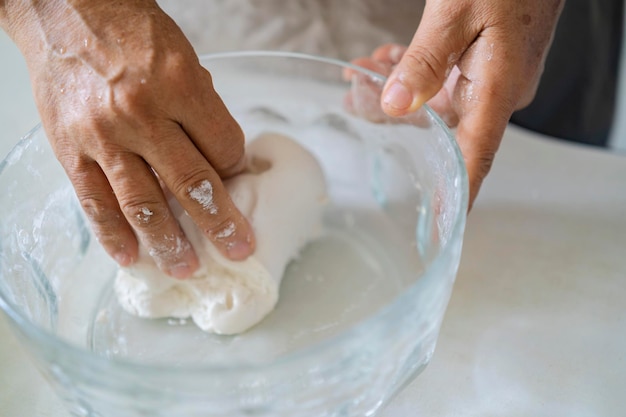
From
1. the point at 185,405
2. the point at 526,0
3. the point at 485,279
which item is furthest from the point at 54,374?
the point at 526,0

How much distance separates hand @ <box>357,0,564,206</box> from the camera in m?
0.73

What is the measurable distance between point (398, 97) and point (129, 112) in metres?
0.29

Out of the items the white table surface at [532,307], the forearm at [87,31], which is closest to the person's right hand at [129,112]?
the forearm at [87,31]

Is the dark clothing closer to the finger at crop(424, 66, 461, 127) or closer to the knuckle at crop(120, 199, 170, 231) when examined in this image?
the finger at crop(424, 66, 461, 127)

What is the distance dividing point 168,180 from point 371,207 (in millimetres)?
375

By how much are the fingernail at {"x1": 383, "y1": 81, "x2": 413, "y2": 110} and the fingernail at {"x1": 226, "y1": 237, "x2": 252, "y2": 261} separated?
232mm

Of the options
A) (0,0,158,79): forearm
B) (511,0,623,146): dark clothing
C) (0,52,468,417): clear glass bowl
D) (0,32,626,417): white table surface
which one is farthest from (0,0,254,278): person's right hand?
(511,0,623,146): dark clothing

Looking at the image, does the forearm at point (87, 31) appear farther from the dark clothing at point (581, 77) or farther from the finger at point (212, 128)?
the dark clothing at point (581, 77)

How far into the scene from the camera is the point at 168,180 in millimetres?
710

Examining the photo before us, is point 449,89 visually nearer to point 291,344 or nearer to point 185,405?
point 291,344

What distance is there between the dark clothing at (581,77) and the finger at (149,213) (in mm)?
790

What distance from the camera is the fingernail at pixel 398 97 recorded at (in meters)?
0.74

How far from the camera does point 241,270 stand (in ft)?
2.65

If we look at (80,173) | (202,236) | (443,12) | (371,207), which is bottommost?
(371,207)
